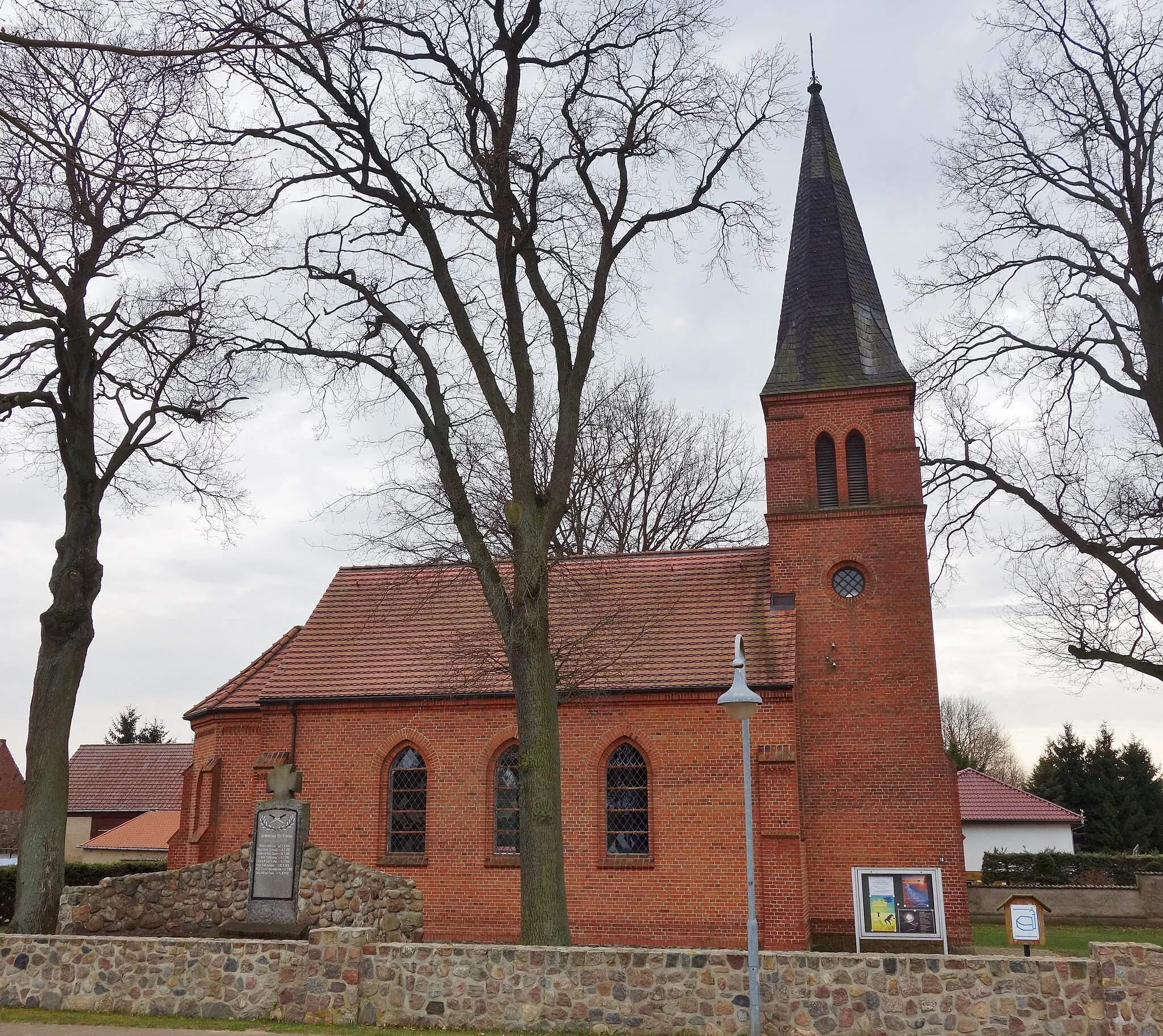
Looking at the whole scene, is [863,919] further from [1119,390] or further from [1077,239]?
[1077,239]

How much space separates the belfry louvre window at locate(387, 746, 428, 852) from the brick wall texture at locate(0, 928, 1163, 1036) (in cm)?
794

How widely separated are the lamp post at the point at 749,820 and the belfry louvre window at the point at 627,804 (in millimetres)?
7813

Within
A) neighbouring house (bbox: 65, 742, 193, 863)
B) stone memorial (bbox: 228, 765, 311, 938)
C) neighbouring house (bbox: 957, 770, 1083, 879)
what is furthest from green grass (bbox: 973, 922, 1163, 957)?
neighbouring house (bbox: 65, 742, 193, 863)

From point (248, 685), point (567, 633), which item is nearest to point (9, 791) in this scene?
point (248, 685)

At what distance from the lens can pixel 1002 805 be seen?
34.9 m

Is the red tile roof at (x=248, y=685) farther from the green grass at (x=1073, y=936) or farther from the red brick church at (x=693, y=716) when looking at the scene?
→ the green grass at (x=1073, y=936)

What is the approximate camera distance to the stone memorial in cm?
1434

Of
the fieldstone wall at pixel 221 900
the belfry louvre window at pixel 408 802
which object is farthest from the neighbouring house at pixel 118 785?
the fieldstone wall at pixel 221 900

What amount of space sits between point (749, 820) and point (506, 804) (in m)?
9.54

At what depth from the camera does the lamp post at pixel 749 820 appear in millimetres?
9461

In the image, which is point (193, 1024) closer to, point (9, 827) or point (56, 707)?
point (56, 707)

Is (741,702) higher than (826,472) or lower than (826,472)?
lower

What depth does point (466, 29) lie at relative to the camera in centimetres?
1307

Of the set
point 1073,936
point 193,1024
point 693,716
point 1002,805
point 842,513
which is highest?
point 842,513
